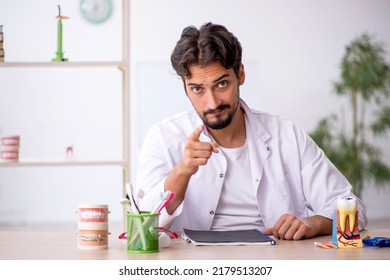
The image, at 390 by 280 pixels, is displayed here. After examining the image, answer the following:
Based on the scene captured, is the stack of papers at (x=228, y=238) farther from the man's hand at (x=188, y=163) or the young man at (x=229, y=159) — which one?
the young man at (x=229, y=159)

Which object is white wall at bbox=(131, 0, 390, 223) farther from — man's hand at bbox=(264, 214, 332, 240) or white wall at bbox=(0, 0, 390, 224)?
man's hand at bbox=(264, 214, 332, 240)

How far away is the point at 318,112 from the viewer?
24.7ft

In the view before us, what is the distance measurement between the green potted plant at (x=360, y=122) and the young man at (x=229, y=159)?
4.48m

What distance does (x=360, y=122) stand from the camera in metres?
7.31

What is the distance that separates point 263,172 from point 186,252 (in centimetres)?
85

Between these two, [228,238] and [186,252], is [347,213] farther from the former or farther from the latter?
[186,252]

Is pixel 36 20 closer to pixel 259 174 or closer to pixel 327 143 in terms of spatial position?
pixel 327 143

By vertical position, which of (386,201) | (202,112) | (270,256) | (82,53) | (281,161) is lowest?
(386,201)

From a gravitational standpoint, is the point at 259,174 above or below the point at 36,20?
below

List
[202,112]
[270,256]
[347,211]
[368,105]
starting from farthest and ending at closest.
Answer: [368,105] < [202,112] < [347,211] < [270,256]

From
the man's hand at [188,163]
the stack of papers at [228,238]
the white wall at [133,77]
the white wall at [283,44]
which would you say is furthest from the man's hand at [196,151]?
the white wall at [283,44]

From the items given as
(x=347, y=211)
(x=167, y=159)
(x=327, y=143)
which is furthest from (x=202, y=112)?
(x=327, y=143)

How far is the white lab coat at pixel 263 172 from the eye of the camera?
2.28 meters

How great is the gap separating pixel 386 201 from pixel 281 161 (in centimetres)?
556
